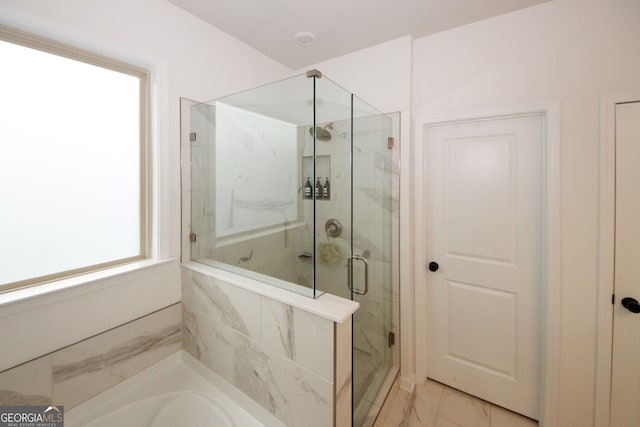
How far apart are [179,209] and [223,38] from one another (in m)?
1.28

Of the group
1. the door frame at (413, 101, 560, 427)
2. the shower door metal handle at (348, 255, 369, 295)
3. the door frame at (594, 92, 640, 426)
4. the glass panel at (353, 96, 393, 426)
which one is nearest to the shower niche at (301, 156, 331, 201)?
the glass panel at (353, 96, 393, 426)

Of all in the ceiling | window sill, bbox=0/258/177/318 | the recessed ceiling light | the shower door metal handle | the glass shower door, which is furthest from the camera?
the recessed ceiling light

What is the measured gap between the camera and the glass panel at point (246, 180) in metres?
1.69

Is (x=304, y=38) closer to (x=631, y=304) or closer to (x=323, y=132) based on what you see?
(x=323, y=132)

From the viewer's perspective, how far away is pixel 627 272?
1.36m

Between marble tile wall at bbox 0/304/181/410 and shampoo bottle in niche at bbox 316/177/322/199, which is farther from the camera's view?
shampoo bottle in niche at bbox 316/177/322/199

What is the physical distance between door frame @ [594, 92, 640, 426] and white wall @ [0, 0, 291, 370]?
7.65 feet

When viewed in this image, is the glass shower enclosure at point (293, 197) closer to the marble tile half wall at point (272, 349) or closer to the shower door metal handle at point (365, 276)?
the shower door metal handle at point (365, 276)

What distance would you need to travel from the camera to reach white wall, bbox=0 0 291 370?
1.11 m

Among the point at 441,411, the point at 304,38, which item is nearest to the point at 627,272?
the point at 441,411

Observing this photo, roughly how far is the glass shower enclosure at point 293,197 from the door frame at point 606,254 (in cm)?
112

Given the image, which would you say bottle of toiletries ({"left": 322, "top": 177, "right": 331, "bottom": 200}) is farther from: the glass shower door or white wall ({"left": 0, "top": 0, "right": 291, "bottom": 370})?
white wall ({"left": 0, "top": 0, "right": 291, "bottom": 370})

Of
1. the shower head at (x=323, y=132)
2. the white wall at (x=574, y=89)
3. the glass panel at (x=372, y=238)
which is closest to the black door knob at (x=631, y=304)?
the white wall at (x=574, y=89)

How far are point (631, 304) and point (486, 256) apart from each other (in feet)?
2.20
